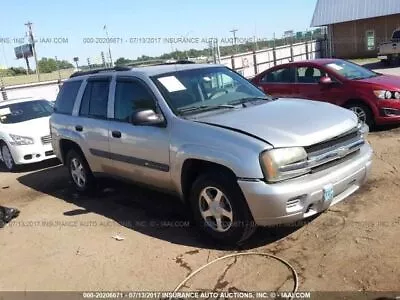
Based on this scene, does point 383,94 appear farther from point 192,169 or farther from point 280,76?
point 192,169

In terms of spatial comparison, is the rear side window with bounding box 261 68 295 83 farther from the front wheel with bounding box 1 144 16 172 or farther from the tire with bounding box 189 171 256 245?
the tire with bounding box 189 171 256 245

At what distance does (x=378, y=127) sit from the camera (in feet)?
29.4

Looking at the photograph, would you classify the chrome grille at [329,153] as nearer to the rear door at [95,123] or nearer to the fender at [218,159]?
the fender at [218,159]

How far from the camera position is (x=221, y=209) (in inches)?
180

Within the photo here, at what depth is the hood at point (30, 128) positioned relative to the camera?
9.65 meters

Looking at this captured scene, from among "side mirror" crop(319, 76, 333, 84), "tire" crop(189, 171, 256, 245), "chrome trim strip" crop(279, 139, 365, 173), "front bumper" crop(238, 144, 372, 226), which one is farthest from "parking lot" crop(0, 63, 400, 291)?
"side mirror" crop(319, 76, 333, 84)

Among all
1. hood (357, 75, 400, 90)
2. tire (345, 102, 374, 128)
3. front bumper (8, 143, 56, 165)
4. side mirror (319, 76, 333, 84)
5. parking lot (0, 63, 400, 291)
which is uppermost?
side mirror (319, 76, 333, 84)

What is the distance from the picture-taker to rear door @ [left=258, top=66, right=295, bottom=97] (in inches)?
398

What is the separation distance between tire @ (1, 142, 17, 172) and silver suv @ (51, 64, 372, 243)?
4.14 m

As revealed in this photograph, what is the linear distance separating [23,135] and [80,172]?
3167 millimetres

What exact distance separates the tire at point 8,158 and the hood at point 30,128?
1.26 feet

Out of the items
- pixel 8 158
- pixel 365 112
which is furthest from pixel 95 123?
pixel 365 112

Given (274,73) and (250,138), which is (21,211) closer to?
(250,138)

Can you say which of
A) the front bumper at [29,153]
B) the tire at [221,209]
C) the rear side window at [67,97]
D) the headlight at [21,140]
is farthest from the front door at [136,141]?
the headlight at [21,140]
